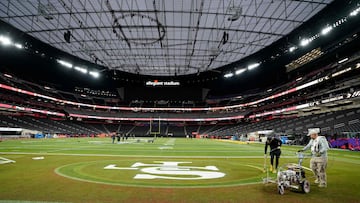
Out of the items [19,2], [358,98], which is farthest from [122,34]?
[358,98]

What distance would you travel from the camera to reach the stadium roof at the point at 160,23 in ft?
81.2

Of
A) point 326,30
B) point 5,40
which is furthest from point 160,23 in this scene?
point 5,40

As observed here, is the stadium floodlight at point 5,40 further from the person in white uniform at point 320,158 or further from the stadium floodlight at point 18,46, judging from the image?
the person in white uniform at point 320,158

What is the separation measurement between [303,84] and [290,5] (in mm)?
26741

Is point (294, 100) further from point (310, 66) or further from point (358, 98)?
point (358, 98)

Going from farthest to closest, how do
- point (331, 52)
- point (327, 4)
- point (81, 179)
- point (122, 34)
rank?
1. point (331, 52)
2. point (122, 34)
3. point (327, 4)
4. point (81, 179)

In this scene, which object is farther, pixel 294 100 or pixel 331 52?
pixel 294 100

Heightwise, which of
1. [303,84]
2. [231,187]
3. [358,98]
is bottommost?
[231,187]

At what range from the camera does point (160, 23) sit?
94.5 feet

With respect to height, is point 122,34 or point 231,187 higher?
point 122,34

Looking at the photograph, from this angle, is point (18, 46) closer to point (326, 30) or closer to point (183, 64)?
point (183, 64)

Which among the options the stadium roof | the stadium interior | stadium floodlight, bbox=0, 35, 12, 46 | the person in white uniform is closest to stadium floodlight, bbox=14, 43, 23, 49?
the stadium interior

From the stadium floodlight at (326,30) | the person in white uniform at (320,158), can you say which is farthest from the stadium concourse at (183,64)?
the person in white uniform at (320,158)

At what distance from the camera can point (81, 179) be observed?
6871 millimetres
